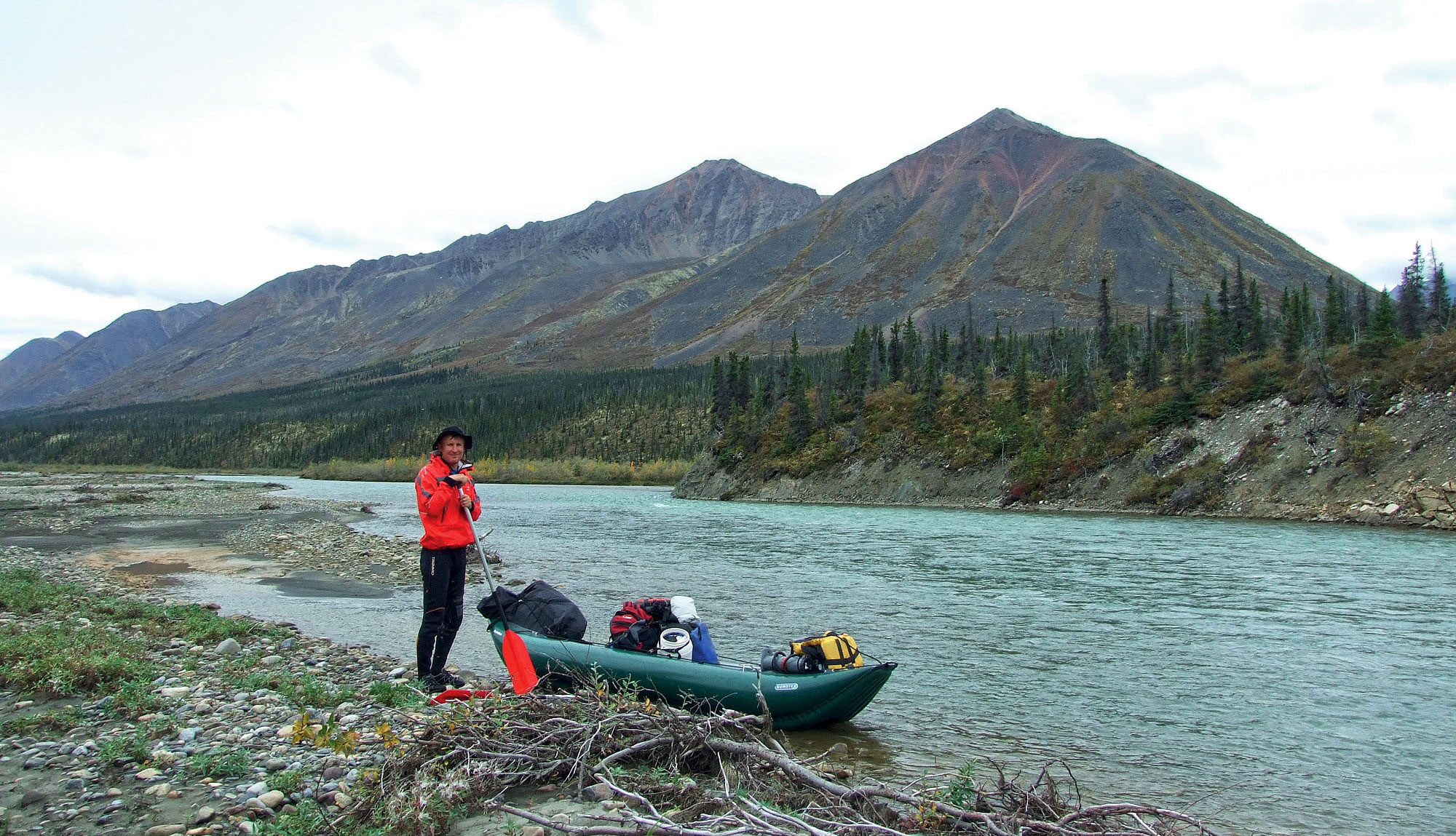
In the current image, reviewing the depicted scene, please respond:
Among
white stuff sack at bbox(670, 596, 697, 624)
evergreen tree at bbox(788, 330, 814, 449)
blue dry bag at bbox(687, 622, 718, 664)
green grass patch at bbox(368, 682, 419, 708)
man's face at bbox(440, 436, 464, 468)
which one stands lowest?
green grass patch at bbox(368, 682, 419, 708)

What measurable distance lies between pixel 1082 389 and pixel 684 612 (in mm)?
57117

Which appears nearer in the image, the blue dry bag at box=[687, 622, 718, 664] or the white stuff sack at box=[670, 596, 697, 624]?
the blue dry bag at box=[687, 622, 718, 664]

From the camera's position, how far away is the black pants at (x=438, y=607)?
1027cm

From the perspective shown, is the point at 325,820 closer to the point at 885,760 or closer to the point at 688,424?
the point at 885,760

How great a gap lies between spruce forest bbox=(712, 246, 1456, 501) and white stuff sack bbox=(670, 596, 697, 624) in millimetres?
41672

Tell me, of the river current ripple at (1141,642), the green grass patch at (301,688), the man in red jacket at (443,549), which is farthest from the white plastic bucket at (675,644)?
the green grass patch at (301,688)

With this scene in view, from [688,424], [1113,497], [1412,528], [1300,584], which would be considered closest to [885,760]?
[1300,584]

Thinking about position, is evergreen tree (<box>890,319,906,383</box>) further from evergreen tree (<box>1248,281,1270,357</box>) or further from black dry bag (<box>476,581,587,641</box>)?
black dry bag (<box>476,581,587,641</box>)

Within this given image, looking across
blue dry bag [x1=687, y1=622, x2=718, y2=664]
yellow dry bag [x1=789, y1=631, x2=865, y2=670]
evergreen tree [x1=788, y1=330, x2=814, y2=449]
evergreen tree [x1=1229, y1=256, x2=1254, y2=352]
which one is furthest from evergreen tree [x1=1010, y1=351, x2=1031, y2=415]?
blue dry bag [x1=687, y1=622, x2=718, y2=664]

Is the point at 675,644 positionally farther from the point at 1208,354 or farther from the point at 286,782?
the point at 1208,354

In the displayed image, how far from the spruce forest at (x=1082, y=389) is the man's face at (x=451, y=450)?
44185 millimetres

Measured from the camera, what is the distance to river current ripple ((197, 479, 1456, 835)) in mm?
9039

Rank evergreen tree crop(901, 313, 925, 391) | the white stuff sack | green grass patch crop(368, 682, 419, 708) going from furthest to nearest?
→ evergreen tree crop(901, 313, 925, 391) < the white stuff sack < green grass patch crop(368, 682, 419, 708)

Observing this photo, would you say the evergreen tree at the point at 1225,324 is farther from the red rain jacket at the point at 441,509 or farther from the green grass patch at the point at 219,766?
the green grass patch at the point at 219,766
